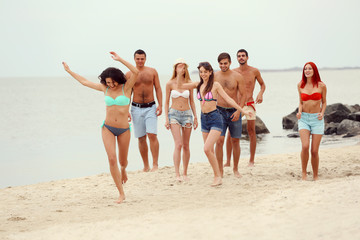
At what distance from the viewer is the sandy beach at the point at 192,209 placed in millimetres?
5824

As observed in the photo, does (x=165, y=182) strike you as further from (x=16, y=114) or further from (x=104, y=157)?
(x=16, y=114)

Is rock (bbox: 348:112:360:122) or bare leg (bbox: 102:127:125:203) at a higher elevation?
bare leg (bbox: 102:127:125:203)

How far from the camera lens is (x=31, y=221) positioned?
7.24m

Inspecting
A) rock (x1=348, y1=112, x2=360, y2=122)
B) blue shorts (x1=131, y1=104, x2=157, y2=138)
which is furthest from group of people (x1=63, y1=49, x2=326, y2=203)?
rock (x1=348, y1=112, x2=360, y2=122)

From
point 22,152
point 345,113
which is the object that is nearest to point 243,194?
point 22,152

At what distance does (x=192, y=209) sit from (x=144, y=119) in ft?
12.3

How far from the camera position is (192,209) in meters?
6.90

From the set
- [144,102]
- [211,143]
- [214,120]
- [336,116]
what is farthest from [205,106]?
[336,116]

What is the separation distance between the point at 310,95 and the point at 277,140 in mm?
10508

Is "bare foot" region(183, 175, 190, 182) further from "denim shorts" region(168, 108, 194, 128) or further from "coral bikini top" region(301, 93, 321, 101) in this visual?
"coral bikini top" region(301, 93, 321, 101)

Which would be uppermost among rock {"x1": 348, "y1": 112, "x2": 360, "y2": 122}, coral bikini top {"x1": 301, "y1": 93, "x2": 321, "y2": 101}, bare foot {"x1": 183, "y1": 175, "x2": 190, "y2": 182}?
coral bikini top {"x1": 301, "y1": 93, "x2": 321, "y2": 101}

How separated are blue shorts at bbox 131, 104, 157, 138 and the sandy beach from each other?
3.07 feet

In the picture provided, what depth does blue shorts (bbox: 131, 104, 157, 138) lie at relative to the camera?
10266 millimetres

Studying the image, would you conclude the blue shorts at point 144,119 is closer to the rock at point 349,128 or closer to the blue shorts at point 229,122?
the blue shorts at point 229,122
